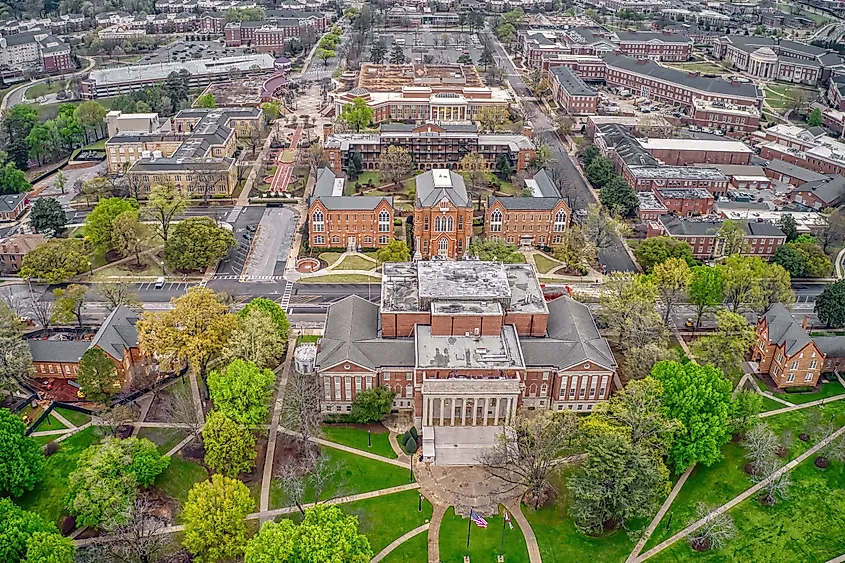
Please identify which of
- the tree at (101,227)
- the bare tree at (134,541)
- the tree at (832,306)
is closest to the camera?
the bare tree at (134,541)

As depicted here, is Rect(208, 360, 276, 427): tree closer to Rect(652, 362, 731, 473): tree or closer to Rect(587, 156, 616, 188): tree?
Rect(652, 362, 731, 473): tree

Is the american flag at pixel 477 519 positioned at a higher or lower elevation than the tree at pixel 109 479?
lower

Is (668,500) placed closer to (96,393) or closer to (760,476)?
(760,476)

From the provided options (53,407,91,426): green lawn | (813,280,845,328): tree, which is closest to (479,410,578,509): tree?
(53,407,91,426): green lawn

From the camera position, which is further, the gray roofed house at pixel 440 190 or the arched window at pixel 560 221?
the arched window at pixel 560 221

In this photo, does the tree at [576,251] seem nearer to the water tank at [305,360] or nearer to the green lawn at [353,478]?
the water tank at [305,360]

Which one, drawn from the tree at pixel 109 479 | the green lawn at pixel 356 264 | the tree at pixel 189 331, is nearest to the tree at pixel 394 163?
the green lawn at pixel 356 264

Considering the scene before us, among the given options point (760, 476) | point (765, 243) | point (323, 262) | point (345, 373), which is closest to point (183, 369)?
point (345, 373)
